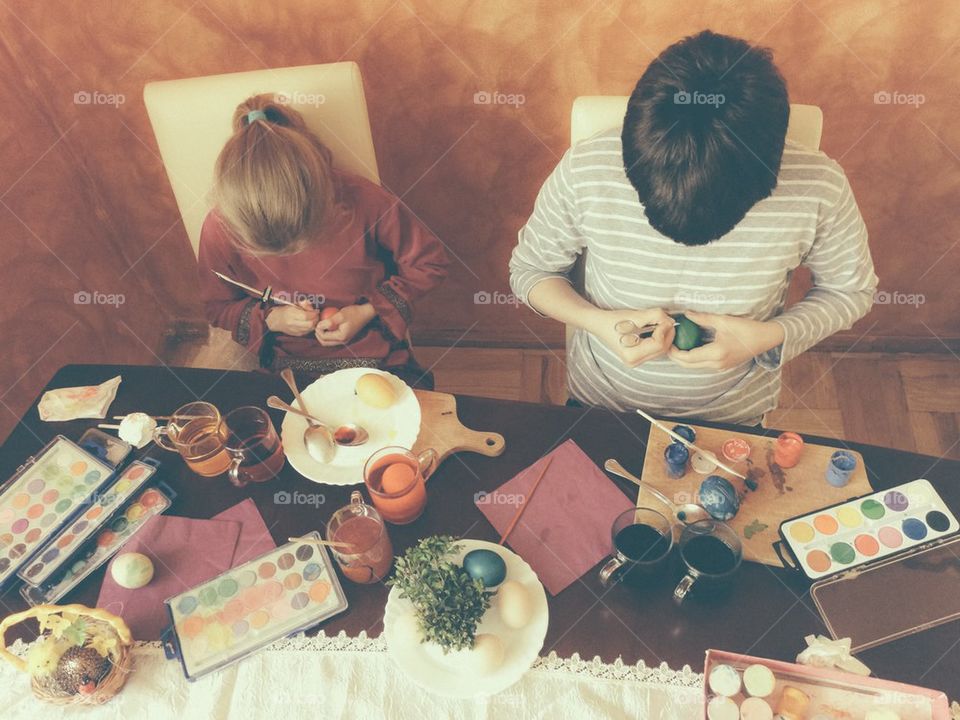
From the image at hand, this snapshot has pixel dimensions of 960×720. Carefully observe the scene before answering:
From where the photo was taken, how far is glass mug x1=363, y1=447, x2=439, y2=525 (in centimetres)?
114

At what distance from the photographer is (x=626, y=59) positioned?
1.73 meters

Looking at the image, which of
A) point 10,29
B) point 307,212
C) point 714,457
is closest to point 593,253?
point 714,457

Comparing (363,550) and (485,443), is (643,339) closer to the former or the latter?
(485,443)

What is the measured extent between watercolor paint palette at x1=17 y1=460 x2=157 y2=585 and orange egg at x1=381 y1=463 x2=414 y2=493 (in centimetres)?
44

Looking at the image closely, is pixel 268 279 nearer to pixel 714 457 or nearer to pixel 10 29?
pixel 10 29

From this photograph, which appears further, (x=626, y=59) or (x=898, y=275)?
(x=898, y=275)

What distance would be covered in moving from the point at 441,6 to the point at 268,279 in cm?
75

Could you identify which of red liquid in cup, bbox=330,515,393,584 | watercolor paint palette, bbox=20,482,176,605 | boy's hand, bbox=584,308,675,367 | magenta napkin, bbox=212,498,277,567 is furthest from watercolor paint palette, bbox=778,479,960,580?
watercolor paint palette, bbox=20,482,176,605

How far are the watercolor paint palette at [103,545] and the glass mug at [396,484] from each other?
375 millimetres

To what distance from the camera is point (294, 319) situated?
1.62 metres

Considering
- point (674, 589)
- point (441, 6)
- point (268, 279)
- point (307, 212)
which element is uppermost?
point (441, 6)

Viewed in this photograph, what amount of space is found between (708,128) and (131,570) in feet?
3.60

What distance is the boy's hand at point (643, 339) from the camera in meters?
1.30

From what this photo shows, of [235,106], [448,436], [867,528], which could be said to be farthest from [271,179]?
[867,528]
